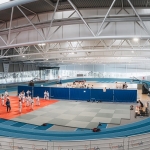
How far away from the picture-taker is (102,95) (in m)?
23.8

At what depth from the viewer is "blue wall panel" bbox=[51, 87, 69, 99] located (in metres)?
25.2

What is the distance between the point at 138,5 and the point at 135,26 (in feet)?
4.76

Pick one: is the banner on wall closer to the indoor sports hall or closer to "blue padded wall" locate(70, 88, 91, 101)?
the indoor sports hall

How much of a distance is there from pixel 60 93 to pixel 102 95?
6.45 metres

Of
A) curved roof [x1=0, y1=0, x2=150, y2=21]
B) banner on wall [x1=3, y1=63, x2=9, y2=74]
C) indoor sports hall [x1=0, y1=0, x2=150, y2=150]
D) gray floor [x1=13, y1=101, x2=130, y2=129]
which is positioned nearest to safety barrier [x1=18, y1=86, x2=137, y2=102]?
indoor sports hall [x1=0, y1=0, x2=150, y2=150]

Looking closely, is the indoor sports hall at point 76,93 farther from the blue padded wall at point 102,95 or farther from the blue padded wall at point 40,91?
the blue padded wall at point 40,91

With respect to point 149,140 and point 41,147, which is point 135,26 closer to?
point 149,140

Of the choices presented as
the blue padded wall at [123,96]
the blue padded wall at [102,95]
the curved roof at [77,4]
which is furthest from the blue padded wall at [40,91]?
the curved roof at [77,4]

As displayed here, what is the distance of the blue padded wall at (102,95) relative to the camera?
2355 cm

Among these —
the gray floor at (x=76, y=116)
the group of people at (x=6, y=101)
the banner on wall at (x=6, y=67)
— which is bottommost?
the gray floor at (x=76, y=116)

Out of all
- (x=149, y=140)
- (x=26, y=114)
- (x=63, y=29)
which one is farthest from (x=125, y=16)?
(x=26, y=114)

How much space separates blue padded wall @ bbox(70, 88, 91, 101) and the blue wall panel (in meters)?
0.81

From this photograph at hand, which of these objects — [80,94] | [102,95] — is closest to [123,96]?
[102,95]

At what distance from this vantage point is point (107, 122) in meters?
14.5
